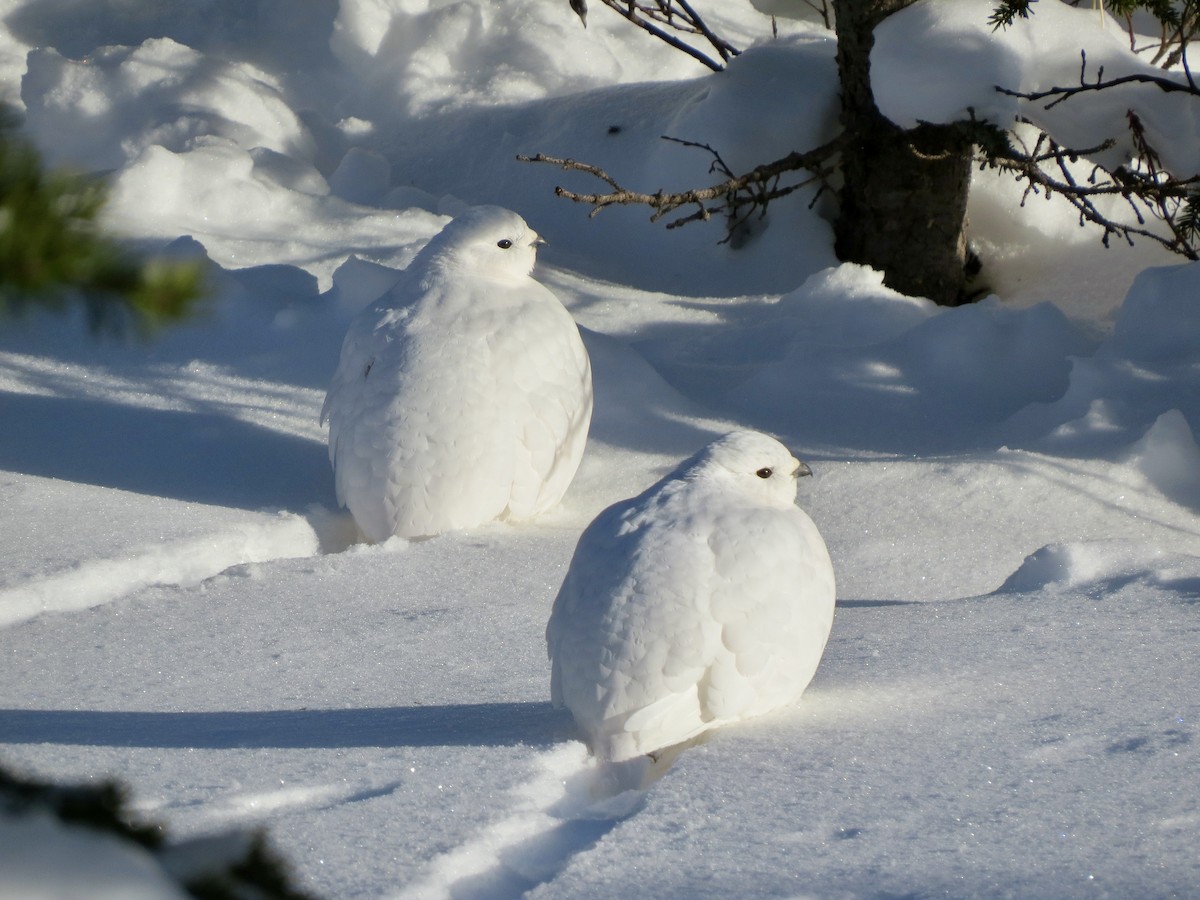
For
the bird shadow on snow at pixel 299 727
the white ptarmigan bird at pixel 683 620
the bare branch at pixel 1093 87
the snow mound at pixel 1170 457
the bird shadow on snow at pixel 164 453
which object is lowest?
the bird shadow on snow at pixel 164 453

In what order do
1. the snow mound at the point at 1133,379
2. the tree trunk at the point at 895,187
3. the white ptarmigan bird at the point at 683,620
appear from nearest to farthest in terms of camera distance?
the white ptarmigan bird at the point at 683,620 < the snow mound at the point at 1133,379 < the tree trunk at the point at 895,187

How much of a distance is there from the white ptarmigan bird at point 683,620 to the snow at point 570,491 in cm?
8

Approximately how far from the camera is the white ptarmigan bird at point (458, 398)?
3512 mm

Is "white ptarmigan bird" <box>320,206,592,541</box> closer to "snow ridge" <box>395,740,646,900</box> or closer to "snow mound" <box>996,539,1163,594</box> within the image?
"snow mound" <box>996,539,1163,594</box>

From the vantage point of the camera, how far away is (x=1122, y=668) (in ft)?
7.53

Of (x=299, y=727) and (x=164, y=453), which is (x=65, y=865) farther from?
(x=164, y=453)

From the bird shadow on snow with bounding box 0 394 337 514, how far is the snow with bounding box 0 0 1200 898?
0.01 metres

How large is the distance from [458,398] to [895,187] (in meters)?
2.50

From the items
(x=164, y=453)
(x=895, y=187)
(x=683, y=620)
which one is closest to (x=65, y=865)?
(x=683, y=620)

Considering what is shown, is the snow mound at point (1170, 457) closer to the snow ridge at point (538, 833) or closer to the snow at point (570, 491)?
the snow at point (570, 491)

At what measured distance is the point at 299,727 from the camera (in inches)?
84.7

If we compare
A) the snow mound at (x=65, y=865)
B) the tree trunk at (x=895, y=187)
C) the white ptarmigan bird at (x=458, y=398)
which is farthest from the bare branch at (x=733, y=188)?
the snow mound at (x=65, y=865)

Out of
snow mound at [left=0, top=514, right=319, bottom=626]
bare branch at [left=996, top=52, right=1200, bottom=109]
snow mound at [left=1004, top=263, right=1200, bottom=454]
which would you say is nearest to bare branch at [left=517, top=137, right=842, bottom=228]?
bare branch at [left=996, top=52, right=1200, bottom=109]

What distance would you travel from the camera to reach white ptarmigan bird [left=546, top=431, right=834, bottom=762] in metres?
2.02
